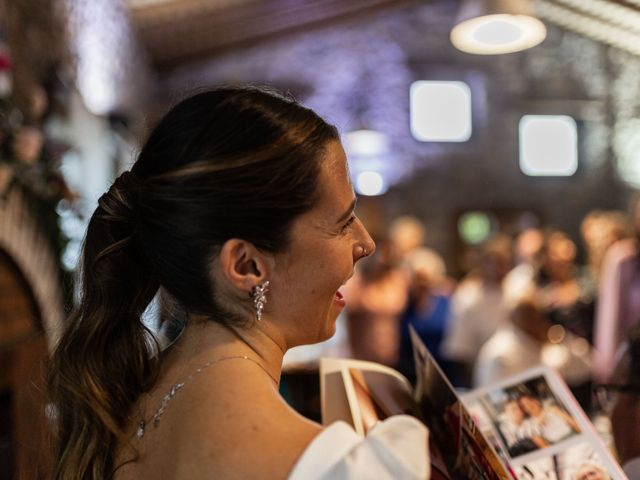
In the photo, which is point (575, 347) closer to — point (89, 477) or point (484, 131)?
point (89, 477)

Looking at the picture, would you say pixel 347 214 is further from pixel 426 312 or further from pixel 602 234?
pixel 426 312

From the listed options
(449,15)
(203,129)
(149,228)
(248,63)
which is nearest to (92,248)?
(149,228)

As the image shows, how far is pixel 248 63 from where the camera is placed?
916cm

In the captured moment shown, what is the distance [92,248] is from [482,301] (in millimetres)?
4140

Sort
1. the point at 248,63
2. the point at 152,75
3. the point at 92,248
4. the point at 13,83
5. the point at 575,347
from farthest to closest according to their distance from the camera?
the point at 248,63 → the point at 152,75 → the point at 575,347 → the point at 13,83 → the point at 92,248

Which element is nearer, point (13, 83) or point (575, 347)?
point (13, 83)

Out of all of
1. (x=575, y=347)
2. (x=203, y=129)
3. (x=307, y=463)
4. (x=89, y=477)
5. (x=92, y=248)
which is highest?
(x=203, y=129)

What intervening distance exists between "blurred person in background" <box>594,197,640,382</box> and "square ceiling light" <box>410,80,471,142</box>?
228 inches

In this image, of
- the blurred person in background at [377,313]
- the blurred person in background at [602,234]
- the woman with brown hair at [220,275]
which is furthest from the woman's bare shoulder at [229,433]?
the blurred person in background at [377,313]

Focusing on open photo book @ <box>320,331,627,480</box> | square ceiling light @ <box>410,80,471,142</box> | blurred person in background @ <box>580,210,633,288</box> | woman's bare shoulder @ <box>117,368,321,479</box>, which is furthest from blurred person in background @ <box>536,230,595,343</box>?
square ceiling light @ <box>410,80,471,142</box>

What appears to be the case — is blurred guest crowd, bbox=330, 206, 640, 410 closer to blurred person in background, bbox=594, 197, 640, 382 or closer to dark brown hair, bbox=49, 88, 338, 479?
blurred person in background, bbox=594, 197, 640, 382

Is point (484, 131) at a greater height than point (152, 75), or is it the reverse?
point (152, 75)

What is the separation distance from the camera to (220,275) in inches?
34.0

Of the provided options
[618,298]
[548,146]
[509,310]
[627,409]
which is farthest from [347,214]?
[548,146]
